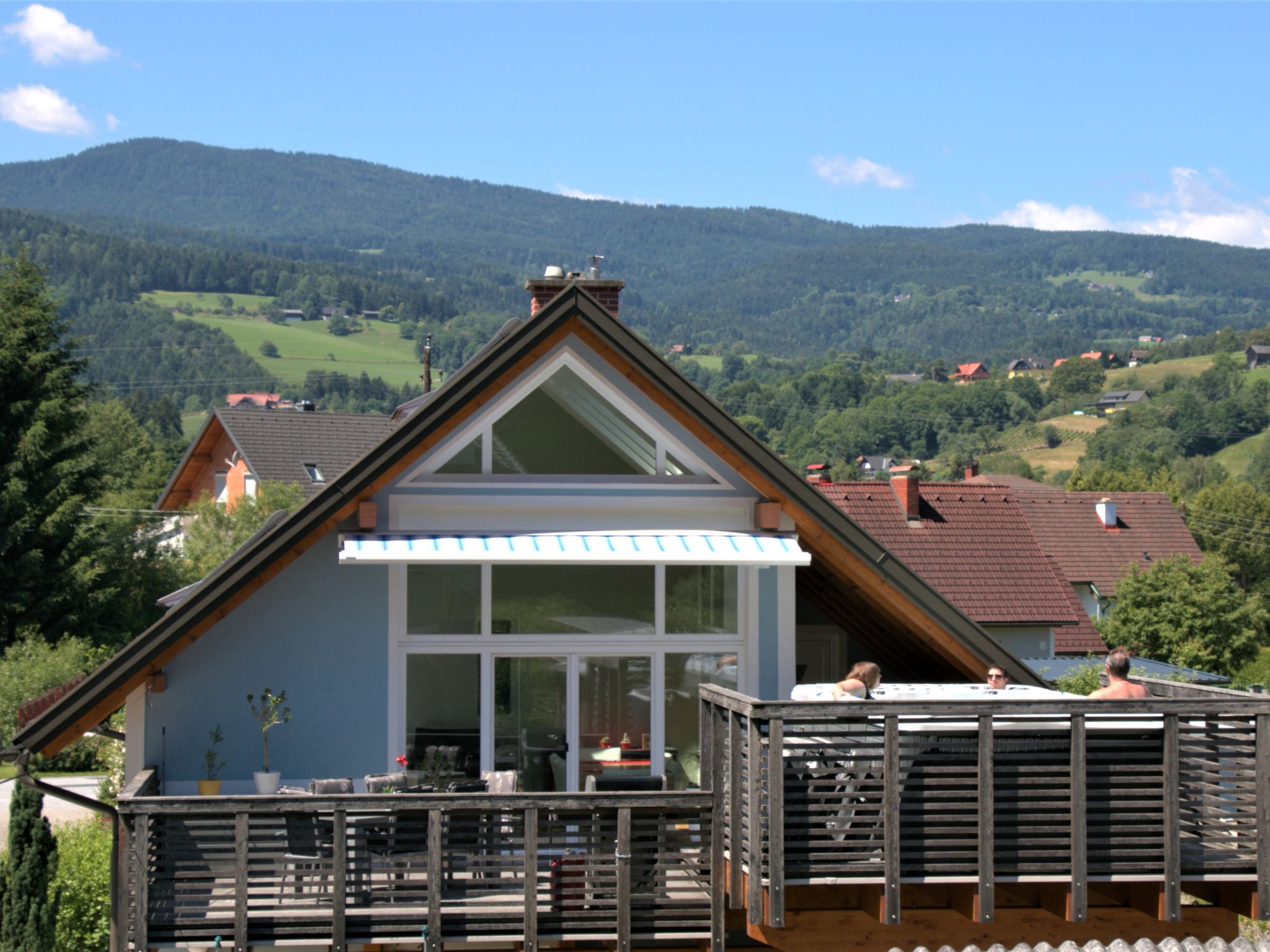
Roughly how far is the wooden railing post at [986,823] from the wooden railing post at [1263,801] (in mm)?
2154

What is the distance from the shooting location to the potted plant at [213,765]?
12281 millimetres

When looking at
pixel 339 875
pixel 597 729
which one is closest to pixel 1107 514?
pixel 597 729

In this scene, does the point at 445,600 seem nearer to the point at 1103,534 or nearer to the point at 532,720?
the point at 532,720

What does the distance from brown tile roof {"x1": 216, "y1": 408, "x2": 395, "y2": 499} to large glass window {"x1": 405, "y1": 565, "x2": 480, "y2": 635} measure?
134 ft

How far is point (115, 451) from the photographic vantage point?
3420 inches

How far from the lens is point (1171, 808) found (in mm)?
10586

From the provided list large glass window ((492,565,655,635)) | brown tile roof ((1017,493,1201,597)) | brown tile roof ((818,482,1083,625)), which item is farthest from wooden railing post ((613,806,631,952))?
brown tile roof ((1017,493,1201,597))

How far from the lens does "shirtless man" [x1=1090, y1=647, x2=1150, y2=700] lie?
1124cm

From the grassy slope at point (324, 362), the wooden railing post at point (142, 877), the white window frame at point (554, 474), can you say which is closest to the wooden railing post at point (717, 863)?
the white window frame at point (554, 474)

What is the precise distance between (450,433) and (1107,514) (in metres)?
52.3

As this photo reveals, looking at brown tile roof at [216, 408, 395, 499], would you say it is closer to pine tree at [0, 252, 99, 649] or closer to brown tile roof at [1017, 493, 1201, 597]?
pine tree at [0, 252, 99, 649]

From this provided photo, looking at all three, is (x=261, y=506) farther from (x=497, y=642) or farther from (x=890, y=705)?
(x=890, y=705)

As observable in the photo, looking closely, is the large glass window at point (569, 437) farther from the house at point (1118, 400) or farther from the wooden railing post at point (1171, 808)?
the house at point (1118, 400)

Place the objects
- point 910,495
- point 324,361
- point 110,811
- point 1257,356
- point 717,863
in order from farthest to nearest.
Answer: point 1257,356
point 324,361
point 910,495
point 110,811
point 717,863
